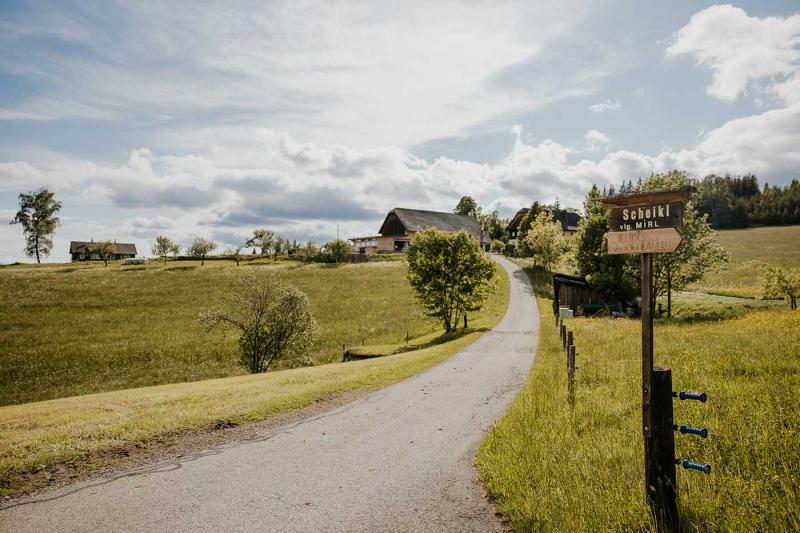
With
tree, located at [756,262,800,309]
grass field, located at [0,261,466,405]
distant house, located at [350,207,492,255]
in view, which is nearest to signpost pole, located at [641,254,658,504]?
grass field, located at [0,261,466,405]

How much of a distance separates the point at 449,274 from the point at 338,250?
4226 cm

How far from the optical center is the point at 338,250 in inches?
2926

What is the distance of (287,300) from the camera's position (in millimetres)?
29281

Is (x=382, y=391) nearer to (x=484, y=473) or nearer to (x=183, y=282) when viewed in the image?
(x=484, y=473)

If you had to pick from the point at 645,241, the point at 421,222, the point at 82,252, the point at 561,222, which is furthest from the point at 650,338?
the point at 82,252

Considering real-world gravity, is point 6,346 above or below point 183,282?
below

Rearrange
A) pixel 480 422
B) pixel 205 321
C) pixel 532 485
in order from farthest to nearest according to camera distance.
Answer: pixel 205 321 → pixel 480 422 → pixel 532 485

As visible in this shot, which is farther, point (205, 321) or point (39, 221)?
point (39, 221)

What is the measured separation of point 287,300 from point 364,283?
28.8 metres

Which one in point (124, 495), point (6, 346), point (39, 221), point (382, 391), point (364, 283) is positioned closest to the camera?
point (124, 495)

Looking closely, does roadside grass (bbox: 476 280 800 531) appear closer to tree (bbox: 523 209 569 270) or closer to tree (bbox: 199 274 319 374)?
tree (bbox: 199 274 319 374)

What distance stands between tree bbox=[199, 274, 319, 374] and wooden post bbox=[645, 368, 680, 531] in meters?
26.5

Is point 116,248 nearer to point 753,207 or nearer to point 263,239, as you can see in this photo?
point 263,239

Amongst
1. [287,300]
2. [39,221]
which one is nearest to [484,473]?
[287,300]
